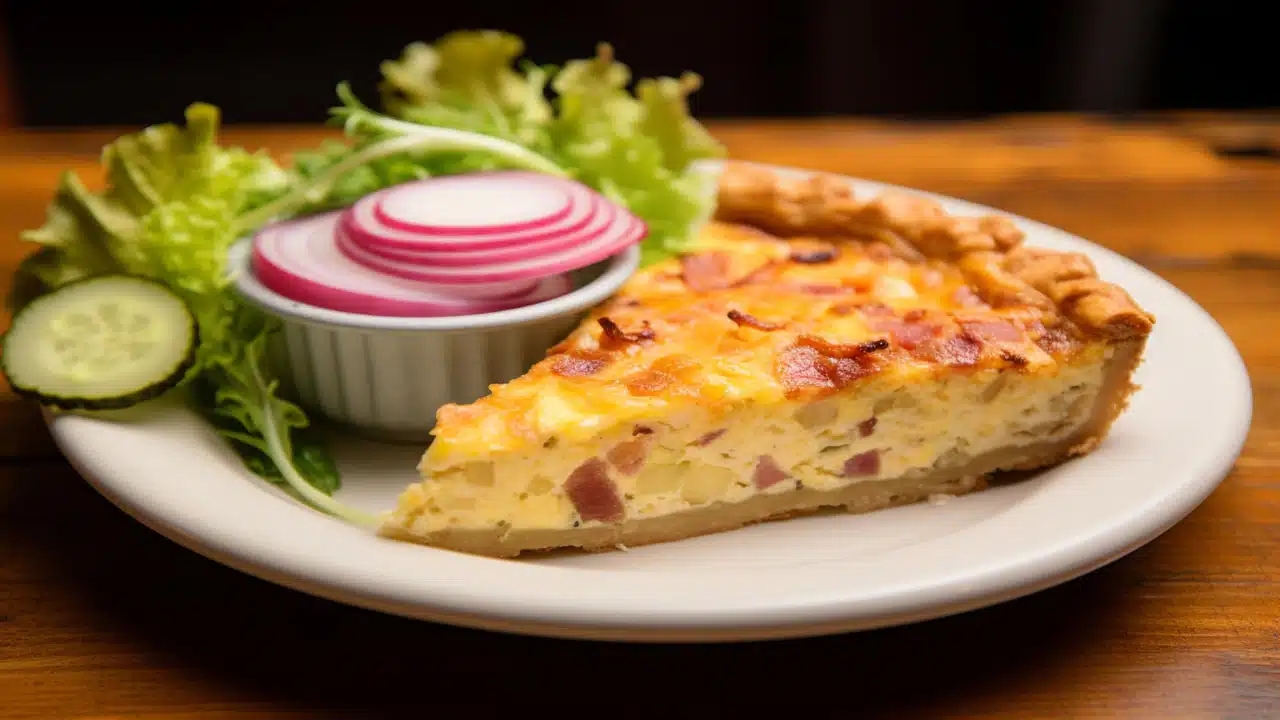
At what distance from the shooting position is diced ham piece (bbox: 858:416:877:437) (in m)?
2.43

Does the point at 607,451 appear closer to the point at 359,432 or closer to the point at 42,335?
the point at 359,432

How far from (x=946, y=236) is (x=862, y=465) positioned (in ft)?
2.37

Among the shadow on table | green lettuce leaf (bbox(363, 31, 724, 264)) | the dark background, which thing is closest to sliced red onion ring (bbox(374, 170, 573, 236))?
green lettuce leaf (bbox(363, 31, 724, 264))

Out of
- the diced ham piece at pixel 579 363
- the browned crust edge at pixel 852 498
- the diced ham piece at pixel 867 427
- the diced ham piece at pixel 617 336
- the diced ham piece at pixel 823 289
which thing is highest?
the diced ham piece at pixel 617 336

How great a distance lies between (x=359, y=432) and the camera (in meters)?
2.70

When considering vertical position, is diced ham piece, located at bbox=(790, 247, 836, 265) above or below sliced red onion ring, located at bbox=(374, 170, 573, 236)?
below

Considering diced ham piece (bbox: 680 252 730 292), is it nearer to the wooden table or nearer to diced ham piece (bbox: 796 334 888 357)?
diced ham piece (bbox: 796 334 888 357)

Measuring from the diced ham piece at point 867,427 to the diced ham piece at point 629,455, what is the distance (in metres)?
0.43

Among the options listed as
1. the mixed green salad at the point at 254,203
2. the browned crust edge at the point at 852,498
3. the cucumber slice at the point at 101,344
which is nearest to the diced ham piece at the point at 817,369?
the browned crust edge at the point at 852,498

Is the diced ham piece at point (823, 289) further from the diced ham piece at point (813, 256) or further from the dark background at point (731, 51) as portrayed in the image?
the dark background at point (731, 51)

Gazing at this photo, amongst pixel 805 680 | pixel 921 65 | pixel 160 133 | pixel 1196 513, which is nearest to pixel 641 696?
pixel 805 680

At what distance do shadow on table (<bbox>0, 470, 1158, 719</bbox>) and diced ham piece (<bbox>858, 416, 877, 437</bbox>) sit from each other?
479mm

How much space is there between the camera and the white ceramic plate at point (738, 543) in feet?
5.62

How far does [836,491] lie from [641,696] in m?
0.77
